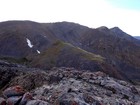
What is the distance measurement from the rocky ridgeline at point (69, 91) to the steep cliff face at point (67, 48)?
139 feet

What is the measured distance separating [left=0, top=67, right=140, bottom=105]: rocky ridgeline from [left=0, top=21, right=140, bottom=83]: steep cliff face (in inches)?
1664

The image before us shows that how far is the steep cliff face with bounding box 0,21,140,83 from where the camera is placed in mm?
96000

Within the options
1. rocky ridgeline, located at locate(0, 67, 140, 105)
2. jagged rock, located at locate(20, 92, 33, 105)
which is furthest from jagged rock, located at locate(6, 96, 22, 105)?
jagged rock, located at locate(20, 92, 33, 105)

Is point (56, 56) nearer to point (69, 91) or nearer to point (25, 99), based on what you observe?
point (69, 91)

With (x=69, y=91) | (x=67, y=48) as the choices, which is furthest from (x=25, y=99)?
(x=67, y=48)

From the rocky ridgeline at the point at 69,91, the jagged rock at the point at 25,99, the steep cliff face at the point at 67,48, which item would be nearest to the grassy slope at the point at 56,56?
the steep cliff face at the point at 67,48

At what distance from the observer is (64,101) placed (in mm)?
33094

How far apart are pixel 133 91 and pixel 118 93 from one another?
4.60 m

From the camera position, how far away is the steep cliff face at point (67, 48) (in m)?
96.0

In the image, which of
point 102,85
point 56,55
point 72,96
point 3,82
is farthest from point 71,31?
point 72,96

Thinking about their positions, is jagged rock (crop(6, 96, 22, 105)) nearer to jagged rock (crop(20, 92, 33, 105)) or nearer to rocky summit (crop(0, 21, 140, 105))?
rocky summit (crop(0, 21, 140, 105))

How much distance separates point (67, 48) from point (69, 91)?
6680 cm

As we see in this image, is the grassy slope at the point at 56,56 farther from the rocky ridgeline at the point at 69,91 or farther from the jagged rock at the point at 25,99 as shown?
the jagged rock at the point at 25,99

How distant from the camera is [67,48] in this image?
10400cm
